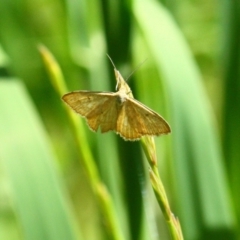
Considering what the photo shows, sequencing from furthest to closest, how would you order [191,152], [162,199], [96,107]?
1. [191,152]
2. [96,107]
3. [162,199]

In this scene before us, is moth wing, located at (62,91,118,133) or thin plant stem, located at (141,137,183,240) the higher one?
moth wing, located at (62,91,118,133)

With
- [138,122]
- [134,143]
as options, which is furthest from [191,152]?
[138,122]

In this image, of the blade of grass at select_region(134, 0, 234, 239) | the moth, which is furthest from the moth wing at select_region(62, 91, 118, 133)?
the blade of grass at select_region(134, 0, 234, 239)

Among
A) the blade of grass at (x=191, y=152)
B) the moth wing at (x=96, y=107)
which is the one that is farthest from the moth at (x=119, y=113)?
the blade of grass at (x=191, y=152)

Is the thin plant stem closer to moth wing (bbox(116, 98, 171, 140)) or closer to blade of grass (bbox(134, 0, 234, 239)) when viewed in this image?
moth wing (bbox(116, 98, 171, 140))

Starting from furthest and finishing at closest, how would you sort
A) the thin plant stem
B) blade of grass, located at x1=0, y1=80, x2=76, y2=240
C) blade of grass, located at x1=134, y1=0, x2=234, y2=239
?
1. blade of grass, located at x1=134, y1=0, x2=234, y2=239
2. blade of grass, located at x1=0, y1=80, x2=76, y2=240
3. the thin plant stem

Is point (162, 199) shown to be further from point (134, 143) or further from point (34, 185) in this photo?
point (134, 143)

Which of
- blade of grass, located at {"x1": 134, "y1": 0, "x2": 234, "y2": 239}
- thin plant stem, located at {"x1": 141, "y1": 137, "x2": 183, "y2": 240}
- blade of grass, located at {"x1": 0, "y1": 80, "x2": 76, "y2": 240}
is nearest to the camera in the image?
thin plant stem, located at {"x1": 141, "y1": 137, "x2": 183, "y2": 240}

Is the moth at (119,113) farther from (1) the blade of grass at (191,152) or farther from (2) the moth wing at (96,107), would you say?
(1) the blade of grass at (191,152)

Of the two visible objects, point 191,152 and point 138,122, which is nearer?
point 138,122
